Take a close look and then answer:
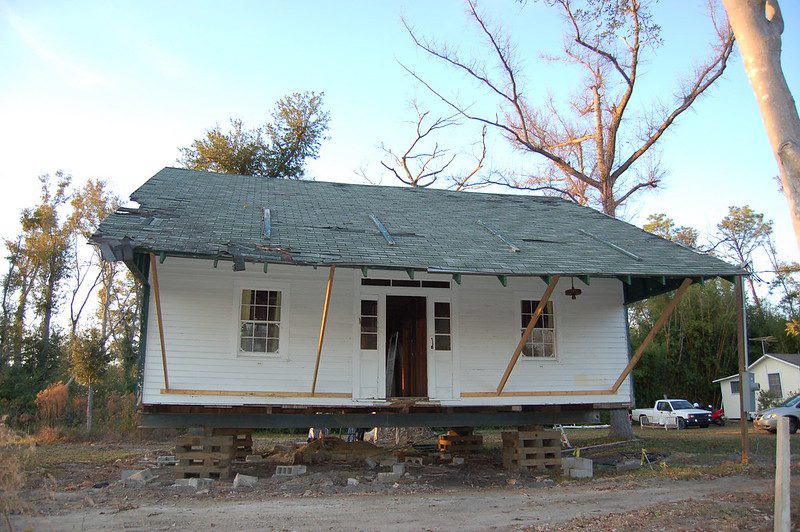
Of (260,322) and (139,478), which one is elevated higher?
(260,322)

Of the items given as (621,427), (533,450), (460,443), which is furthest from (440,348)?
(621,427)

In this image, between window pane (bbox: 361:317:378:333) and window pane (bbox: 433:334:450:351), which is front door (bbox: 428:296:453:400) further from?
window pane (bbox: 361:317:378:333)

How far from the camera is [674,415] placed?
1142 inches

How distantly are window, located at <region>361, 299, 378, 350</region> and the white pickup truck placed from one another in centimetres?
2174

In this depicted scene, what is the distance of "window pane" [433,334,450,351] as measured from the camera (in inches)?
488

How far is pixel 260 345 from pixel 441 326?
3.47m

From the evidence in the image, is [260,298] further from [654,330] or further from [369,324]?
[654,330]

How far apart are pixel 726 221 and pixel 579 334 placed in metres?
44.2

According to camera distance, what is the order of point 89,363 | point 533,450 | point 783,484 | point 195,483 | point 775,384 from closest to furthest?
point 783,484 < point 195,483 < point 533,450 < point 89,363 < point 775,384

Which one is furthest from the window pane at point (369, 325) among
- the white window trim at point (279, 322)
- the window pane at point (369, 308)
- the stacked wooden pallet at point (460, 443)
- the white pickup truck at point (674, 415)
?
the white pickup truck at point (674, 415)

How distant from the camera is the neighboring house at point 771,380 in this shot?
103ft

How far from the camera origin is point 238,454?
49.3 ft

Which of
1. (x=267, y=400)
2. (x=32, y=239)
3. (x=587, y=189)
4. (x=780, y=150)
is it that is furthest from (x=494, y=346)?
(x=32, y=239)

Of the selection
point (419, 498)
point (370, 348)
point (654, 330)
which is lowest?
point (419, 498)
